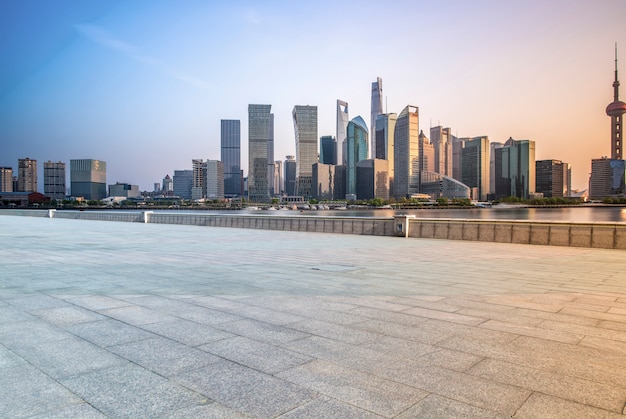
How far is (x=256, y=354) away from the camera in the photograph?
4883 mm

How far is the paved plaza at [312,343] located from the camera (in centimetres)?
369

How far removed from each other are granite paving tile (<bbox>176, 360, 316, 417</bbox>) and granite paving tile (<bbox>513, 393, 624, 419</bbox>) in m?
1.77

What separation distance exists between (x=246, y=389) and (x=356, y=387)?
1010 millimetres

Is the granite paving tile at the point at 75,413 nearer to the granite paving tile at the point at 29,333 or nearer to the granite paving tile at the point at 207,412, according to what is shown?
the granite paving tile at the point at 207,412

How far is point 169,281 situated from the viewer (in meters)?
9.73

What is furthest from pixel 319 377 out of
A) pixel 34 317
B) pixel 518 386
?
pixel 34 317

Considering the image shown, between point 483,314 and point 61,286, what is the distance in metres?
8.31

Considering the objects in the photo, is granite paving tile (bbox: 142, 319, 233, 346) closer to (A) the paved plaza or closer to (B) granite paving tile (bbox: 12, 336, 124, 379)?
(A) the paved plaza

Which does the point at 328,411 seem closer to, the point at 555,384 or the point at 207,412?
the point at 207,412

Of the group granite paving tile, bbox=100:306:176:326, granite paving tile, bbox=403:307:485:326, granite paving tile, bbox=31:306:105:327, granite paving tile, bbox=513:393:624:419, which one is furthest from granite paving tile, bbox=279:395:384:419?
granite paving tile, bbox=31:306:105:327

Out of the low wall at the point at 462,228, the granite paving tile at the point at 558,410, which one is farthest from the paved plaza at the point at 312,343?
the low wall at the point at 462,228

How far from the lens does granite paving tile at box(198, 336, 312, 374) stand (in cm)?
454

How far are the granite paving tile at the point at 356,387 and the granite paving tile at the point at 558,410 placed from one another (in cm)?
82

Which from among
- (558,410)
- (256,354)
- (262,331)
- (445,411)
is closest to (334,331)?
(262,331)
